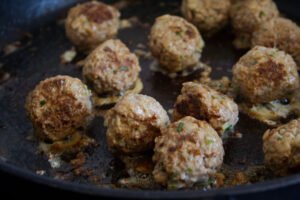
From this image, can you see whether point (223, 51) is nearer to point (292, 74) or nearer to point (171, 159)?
point (292, 74)

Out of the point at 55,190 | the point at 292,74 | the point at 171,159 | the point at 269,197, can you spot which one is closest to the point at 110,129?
the point at 171,159

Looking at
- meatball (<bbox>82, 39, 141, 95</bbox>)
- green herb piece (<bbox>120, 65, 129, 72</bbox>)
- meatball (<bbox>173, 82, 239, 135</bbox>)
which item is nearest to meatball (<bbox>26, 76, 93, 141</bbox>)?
meatball (<bbox>82, 39, 141, 95</bbox>)

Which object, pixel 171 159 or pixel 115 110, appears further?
pixel 115 110

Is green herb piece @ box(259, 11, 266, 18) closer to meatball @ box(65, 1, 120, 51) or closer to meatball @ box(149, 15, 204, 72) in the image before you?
meatball @ box(149, 15, 204, 72)

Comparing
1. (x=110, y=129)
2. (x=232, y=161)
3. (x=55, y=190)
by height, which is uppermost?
(x=55, y=190)

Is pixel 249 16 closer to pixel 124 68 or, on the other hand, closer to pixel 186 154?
pixel 124 68

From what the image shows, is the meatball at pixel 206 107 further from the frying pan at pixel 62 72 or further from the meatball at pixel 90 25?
the meatball at pixel 90 25

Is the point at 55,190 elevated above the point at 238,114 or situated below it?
above
